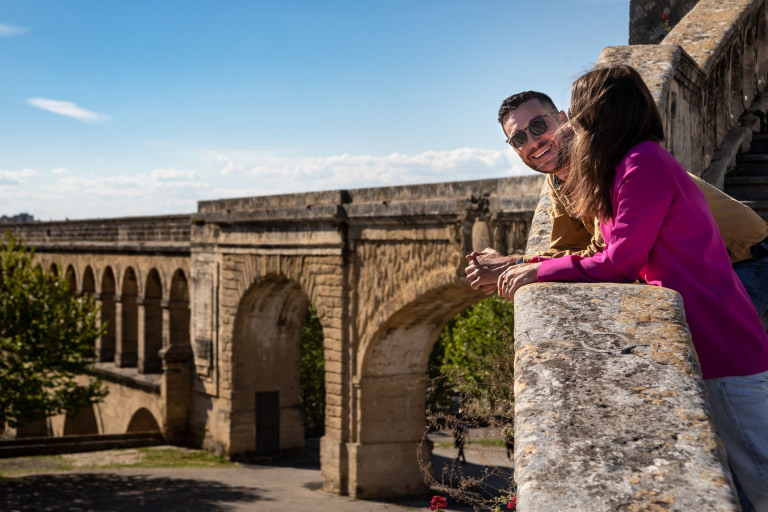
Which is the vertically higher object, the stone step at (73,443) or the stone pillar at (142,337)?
the stone pillar at (142,337)

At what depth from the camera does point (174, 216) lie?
71.6 feet

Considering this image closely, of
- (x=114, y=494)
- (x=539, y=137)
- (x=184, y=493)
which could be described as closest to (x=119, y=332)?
(x=114, y=494)

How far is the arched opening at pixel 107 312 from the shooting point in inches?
1056

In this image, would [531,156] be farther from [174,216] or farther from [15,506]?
[174,216]

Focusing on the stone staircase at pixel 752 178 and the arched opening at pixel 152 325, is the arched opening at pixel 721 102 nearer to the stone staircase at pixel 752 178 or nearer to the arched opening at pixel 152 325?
the stone staircase at pixel 752 178

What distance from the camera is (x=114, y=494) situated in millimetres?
15062

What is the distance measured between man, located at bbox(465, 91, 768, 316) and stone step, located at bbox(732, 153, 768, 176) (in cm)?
363

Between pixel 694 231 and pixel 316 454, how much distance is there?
61.9 ft

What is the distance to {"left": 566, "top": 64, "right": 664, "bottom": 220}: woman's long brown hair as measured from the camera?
6.98 feet

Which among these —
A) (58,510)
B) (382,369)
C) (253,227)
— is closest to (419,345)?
(382,369)

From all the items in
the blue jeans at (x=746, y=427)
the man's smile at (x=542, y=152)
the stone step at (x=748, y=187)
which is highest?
the stone step at (x=748, y=187)

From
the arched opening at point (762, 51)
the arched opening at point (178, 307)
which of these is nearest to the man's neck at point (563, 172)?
the arched opening at point (762, 51)

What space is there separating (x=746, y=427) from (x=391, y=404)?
13953mm

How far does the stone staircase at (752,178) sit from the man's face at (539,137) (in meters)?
2.57
